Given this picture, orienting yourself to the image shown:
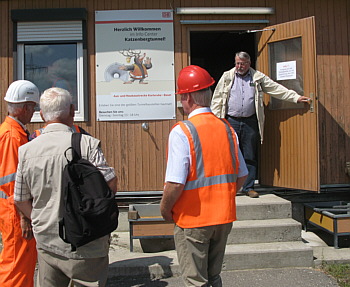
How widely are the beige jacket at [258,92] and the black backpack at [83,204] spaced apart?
329 cm

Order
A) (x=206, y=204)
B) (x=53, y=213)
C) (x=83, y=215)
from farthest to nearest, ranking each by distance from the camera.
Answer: (x=206, y=204)
(x=53, y=213)
(x=83, y=215)

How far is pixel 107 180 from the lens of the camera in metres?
2.19

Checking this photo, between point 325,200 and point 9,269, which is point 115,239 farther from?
point 325,200

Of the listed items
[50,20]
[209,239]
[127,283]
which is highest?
[50,20]

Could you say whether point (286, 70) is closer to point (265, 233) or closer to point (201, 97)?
point (265, 233)

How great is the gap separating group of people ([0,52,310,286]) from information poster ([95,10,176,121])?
8.17ft

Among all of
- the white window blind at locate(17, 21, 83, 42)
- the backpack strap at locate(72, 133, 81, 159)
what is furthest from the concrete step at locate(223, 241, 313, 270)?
the white window blind at locate(17, 21, 83, 42)

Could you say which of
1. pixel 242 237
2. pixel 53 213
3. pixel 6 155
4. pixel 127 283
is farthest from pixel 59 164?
pixel 242 237

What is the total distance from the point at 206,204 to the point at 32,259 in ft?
4.86

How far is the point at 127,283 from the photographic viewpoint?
3938 millimetres

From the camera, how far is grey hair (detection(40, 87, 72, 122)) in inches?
86.7

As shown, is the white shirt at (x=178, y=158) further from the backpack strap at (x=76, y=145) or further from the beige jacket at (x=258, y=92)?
the beige jacket at (x=258, y=92)

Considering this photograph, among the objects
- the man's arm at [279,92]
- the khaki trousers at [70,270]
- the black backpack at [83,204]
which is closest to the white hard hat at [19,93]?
the black backpack at [83,204]

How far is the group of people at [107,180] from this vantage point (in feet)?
6.97
